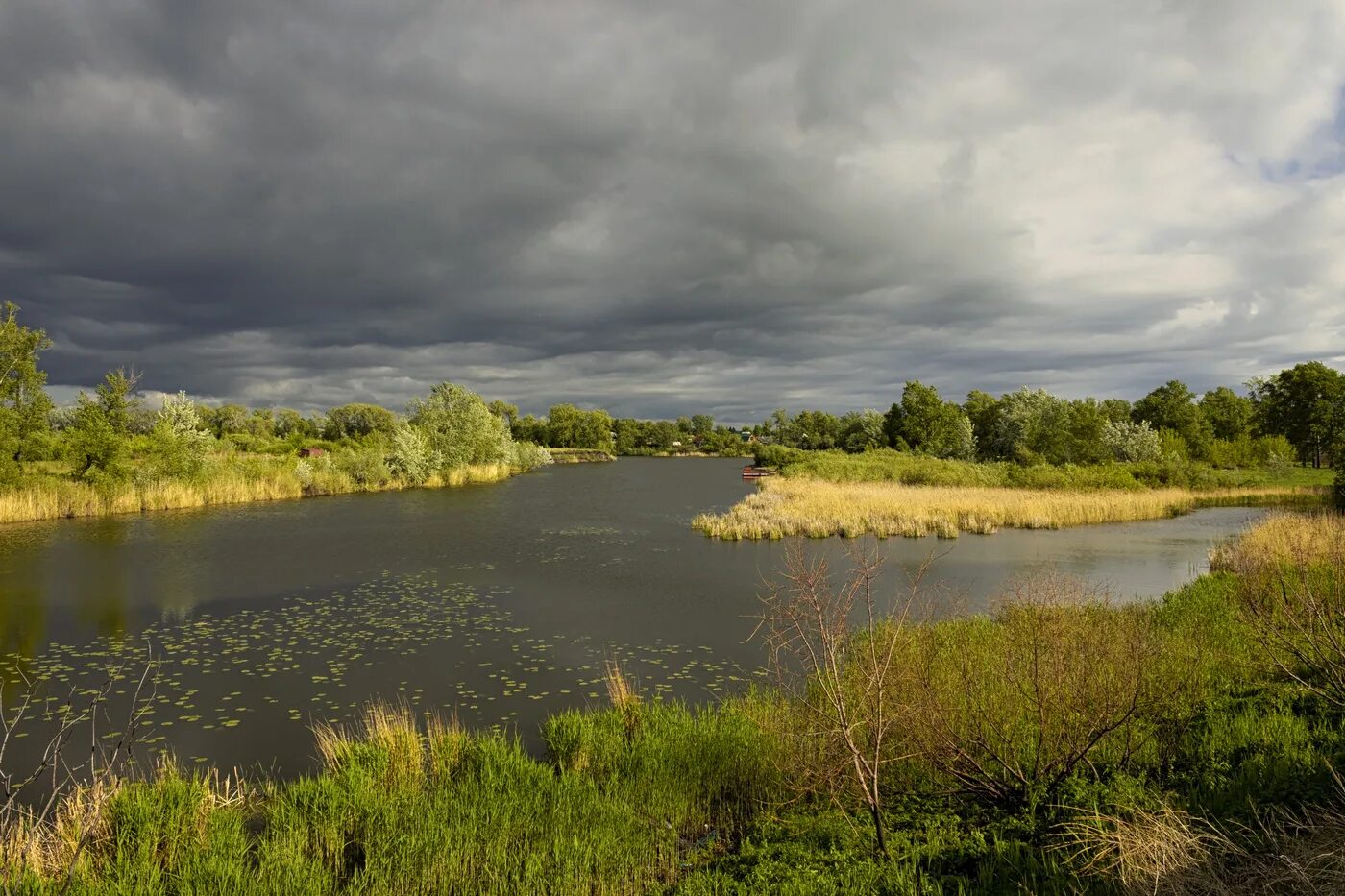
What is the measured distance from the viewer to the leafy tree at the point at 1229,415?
251ft

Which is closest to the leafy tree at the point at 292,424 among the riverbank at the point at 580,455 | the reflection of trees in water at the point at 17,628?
the riverbank at the point at 580,455

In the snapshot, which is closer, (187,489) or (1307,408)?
(187,489)

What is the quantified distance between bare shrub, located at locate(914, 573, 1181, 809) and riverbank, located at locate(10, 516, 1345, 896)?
0.04m

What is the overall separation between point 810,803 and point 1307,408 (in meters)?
79.0

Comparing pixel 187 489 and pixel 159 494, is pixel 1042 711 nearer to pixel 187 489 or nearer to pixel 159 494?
pixel 159 494

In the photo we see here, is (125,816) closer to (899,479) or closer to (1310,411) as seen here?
(899,479)

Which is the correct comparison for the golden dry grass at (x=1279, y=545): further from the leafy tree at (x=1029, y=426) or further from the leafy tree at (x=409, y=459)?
the leafy tree at (x=409, y=459)

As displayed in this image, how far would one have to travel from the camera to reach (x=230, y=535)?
2933 cm

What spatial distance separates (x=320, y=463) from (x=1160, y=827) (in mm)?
55619

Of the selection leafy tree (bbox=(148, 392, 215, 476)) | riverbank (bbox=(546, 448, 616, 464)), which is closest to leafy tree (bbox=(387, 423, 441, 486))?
leafy tree (bbox=(148, 392, 215, 476))

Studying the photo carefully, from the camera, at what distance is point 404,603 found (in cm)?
1819

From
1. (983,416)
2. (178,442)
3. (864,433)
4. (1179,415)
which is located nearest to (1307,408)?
(1179,415)

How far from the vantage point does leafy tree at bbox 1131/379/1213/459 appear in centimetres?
6669

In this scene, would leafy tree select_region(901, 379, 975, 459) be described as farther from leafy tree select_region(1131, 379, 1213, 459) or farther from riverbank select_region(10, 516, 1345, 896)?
riverbank select_region(10, 516, 1345, 896)
